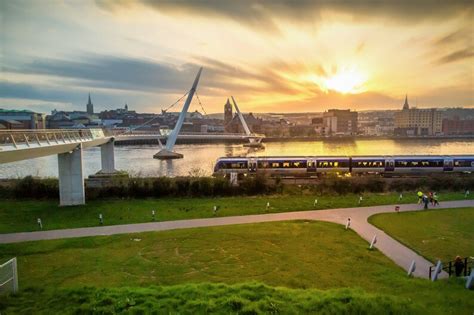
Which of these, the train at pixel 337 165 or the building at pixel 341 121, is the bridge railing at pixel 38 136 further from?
the building at pixel 341 121

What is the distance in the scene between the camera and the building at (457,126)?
455ft

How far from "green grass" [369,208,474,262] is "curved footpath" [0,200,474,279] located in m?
0.44

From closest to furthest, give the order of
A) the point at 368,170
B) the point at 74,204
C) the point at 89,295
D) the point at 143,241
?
the point at 89,295 → the point at 143,241 → the point at 74,204 → the point at 368,170

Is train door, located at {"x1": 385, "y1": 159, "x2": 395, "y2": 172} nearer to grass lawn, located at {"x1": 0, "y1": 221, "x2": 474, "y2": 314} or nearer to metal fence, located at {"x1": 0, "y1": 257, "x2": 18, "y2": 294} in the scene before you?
grass lawn, located at {"x1": 0, "y1": 221, "x2": 474, "y2": 314}

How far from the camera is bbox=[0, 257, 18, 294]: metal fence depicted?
7243mm

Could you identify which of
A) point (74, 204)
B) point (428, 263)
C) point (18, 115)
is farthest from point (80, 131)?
point (18, 115)

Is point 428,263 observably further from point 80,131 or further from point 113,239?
point 80,131

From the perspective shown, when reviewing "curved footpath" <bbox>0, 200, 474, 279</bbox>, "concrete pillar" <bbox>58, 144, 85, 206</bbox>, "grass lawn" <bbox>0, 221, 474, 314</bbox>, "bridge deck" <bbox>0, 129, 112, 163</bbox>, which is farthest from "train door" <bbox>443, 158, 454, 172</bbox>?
"bridge deck" <bbox>0, 129, 112, 163</bbox>

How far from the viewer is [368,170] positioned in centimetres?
2638

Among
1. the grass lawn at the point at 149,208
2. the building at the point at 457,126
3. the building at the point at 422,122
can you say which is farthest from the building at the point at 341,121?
the grass lawn at the point at 149,208

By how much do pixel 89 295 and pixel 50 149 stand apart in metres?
10.5

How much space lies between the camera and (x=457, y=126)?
142500 millimetres

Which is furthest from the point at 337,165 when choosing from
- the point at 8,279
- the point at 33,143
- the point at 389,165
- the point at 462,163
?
the point at 8,279

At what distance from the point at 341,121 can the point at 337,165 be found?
146m
